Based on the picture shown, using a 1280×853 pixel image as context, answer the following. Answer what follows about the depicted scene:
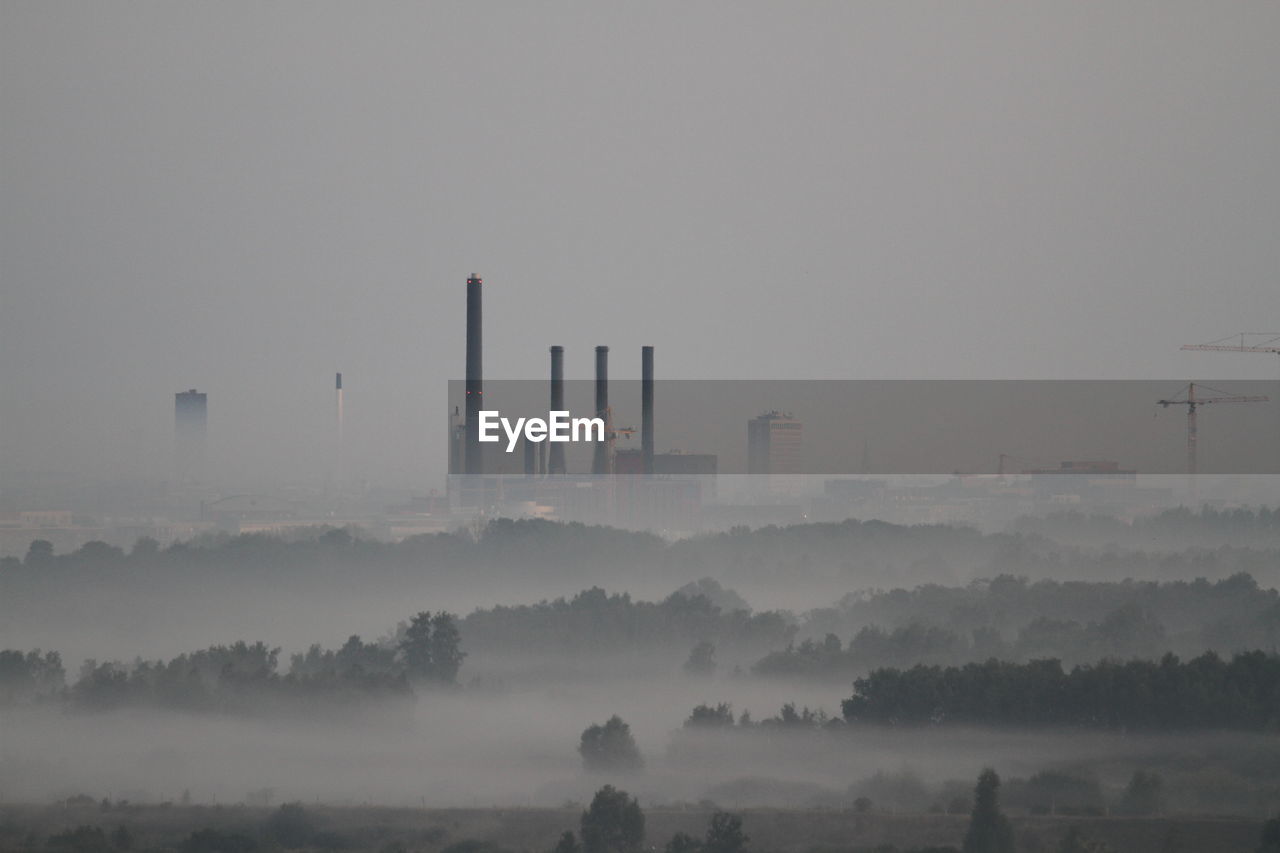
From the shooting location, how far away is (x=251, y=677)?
99.4 metres

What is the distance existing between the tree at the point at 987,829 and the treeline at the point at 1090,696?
16369 mm

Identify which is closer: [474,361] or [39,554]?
[474,361]

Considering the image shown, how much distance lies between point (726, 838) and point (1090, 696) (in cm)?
2584

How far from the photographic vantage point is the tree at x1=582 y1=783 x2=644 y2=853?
60.4 metres

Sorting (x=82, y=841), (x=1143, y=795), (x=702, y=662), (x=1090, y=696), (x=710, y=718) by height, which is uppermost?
(x=1090, y=696)

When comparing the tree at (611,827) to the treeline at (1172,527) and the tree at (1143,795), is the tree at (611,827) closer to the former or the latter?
the tree at (1143,795)

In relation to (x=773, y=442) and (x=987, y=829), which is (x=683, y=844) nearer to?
(x=987, y=829)

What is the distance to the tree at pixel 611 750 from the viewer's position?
79062 mm

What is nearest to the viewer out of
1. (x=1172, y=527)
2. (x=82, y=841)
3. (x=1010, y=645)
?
(x=82, y=841)

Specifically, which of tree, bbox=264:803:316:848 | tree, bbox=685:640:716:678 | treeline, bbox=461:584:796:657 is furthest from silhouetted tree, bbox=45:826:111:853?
treeline, bbox=461:584:796:657

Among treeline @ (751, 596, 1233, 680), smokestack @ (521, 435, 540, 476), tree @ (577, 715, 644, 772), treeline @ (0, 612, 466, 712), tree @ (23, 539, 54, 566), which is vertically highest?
smokestack @ (521, 435, 540, 476)

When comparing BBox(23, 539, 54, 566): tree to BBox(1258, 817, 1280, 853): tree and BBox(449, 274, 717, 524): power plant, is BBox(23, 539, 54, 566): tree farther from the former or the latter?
BBox(1258, 817, 1280, 853): tree

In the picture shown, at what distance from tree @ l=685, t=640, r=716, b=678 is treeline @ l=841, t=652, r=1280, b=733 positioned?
1110 inches

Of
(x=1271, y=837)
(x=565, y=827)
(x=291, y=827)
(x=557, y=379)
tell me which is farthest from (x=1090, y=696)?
(x=557, y=379)
